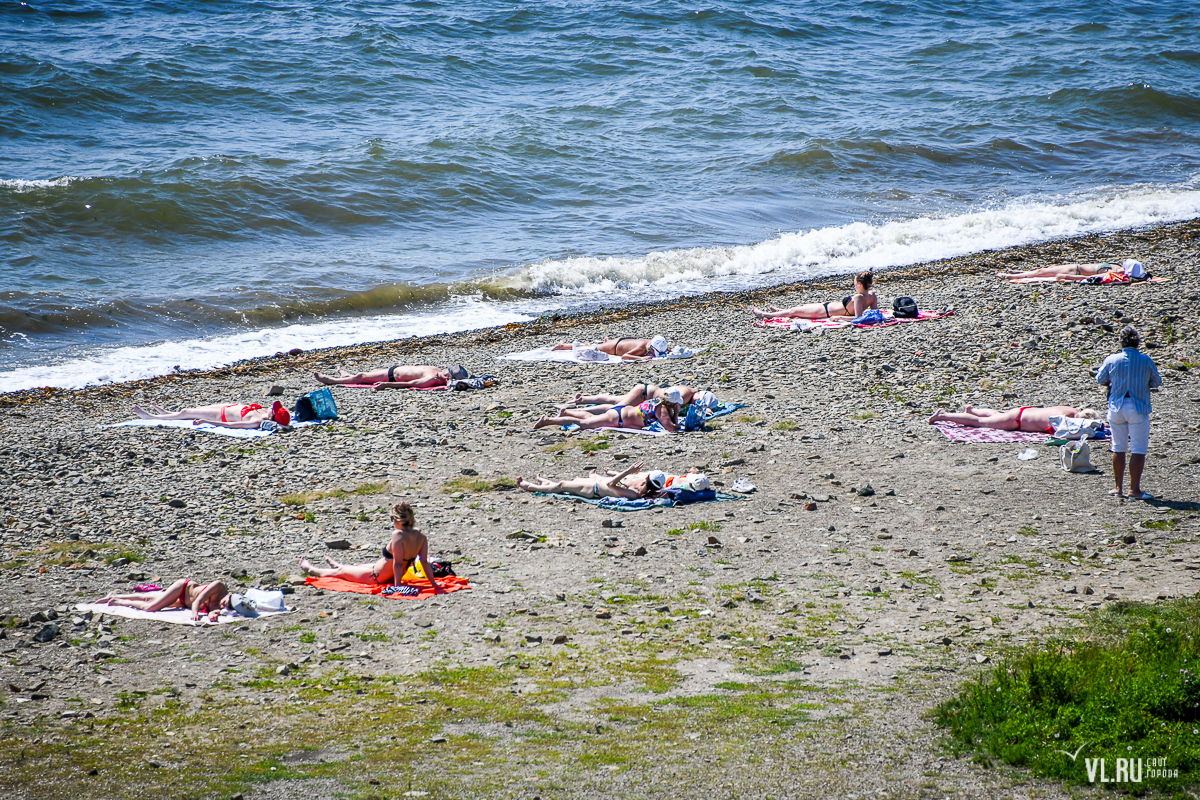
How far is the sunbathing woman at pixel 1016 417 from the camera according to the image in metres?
10.3

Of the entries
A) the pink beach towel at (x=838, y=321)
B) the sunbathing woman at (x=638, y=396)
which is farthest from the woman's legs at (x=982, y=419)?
the pink beach towel at (x=838, y=321)

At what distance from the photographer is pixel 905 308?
15695 millimetres

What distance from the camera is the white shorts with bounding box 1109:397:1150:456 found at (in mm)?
8352

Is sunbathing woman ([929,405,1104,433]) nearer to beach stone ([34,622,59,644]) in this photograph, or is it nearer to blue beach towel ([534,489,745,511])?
blue beach towel ([534,489,745,511])

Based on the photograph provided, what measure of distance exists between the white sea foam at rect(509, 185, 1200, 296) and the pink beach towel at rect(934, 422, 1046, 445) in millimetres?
11108

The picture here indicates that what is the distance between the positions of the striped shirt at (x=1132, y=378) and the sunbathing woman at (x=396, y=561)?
667cm

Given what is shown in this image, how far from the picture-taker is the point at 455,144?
97.2 ft

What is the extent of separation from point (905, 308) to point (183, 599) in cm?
1271

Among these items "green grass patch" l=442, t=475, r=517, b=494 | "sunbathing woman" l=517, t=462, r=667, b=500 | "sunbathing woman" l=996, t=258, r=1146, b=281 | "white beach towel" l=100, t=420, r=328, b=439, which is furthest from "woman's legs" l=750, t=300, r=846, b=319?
"white beach towel" l=100, t=420, r=328, b=439

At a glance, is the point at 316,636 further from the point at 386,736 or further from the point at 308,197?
the point at 308,197

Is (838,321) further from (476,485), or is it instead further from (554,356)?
(476,485)

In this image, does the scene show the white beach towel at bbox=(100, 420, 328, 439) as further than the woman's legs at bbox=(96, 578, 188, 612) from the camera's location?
Yes

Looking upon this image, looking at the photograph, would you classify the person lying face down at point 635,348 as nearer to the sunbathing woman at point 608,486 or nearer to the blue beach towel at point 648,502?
the sunbathing woman at point 608,486

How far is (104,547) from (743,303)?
1373 cm
